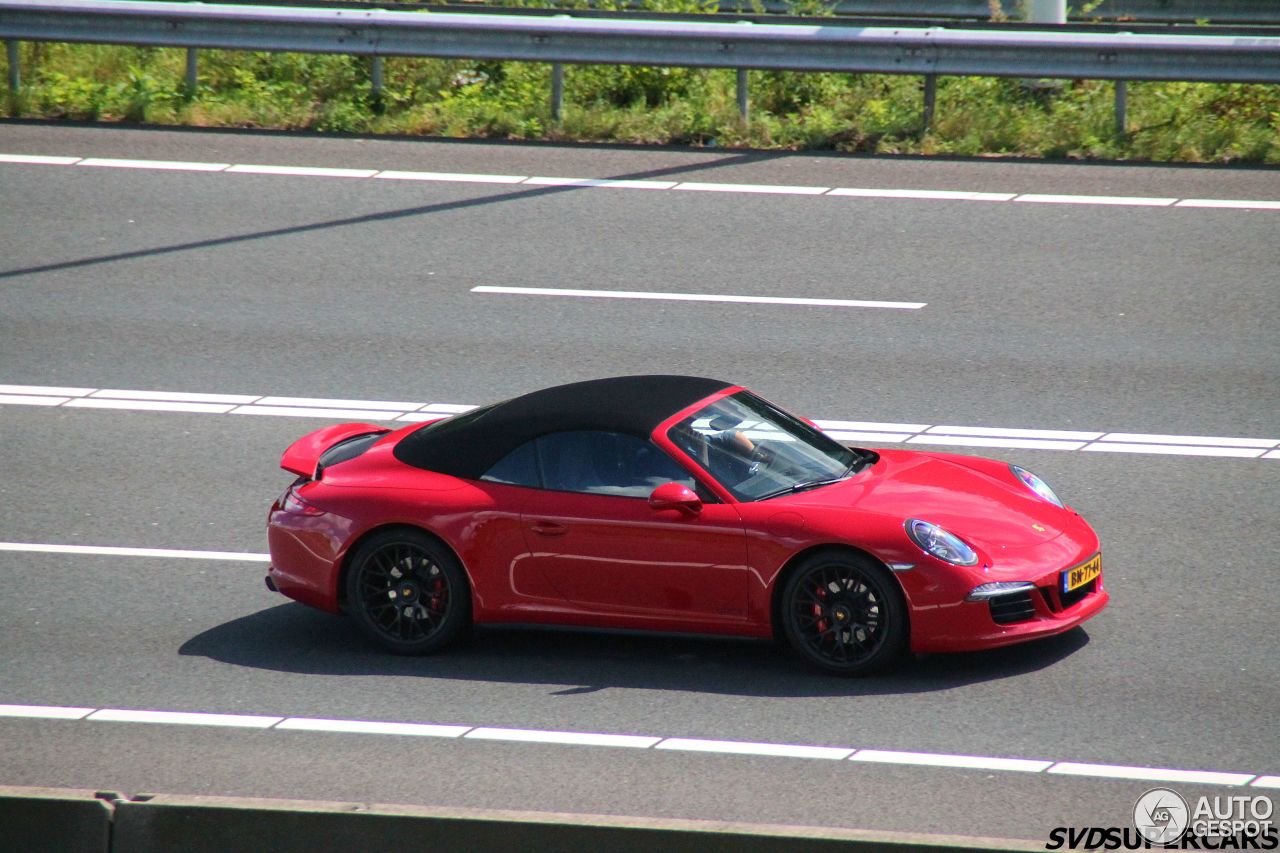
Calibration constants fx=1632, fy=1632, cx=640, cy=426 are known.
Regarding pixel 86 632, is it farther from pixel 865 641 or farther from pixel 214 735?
pixel 865 641

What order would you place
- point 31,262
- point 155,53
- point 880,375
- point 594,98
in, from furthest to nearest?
point 155,53 < point 594,98 < point 31,262 < point 880,375

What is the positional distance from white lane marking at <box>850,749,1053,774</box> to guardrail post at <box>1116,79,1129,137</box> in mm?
10229

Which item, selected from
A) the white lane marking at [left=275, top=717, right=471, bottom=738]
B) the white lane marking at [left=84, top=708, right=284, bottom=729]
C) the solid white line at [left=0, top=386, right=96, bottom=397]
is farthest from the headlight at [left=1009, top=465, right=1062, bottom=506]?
the solid white line at [left=0, top=386, right=96, bottom=397]

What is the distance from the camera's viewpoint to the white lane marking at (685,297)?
12.6 metres

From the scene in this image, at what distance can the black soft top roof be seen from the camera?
8.09 m

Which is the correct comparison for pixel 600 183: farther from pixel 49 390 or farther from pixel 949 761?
pixel 949 761

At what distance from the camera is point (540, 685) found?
25.5 feet

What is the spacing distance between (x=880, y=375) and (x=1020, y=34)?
19.6 ft

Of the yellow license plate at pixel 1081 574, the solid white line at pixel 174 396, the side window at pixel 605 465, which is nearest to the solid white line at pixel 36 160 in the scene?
the solid white line at pixel 174 396

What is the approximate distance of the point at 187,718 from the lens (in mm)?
7473

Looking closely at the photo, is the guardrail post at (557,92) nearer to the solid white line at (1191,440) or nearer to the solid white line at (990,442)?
the solid white line at (990,442)

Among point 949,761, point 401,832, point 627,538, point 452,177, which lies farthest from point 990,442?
point 452,177

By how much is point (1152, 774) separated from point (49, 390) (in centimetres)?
832

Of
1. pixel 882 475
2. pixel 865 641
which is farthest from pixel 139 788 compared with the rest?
pixel 882 475
